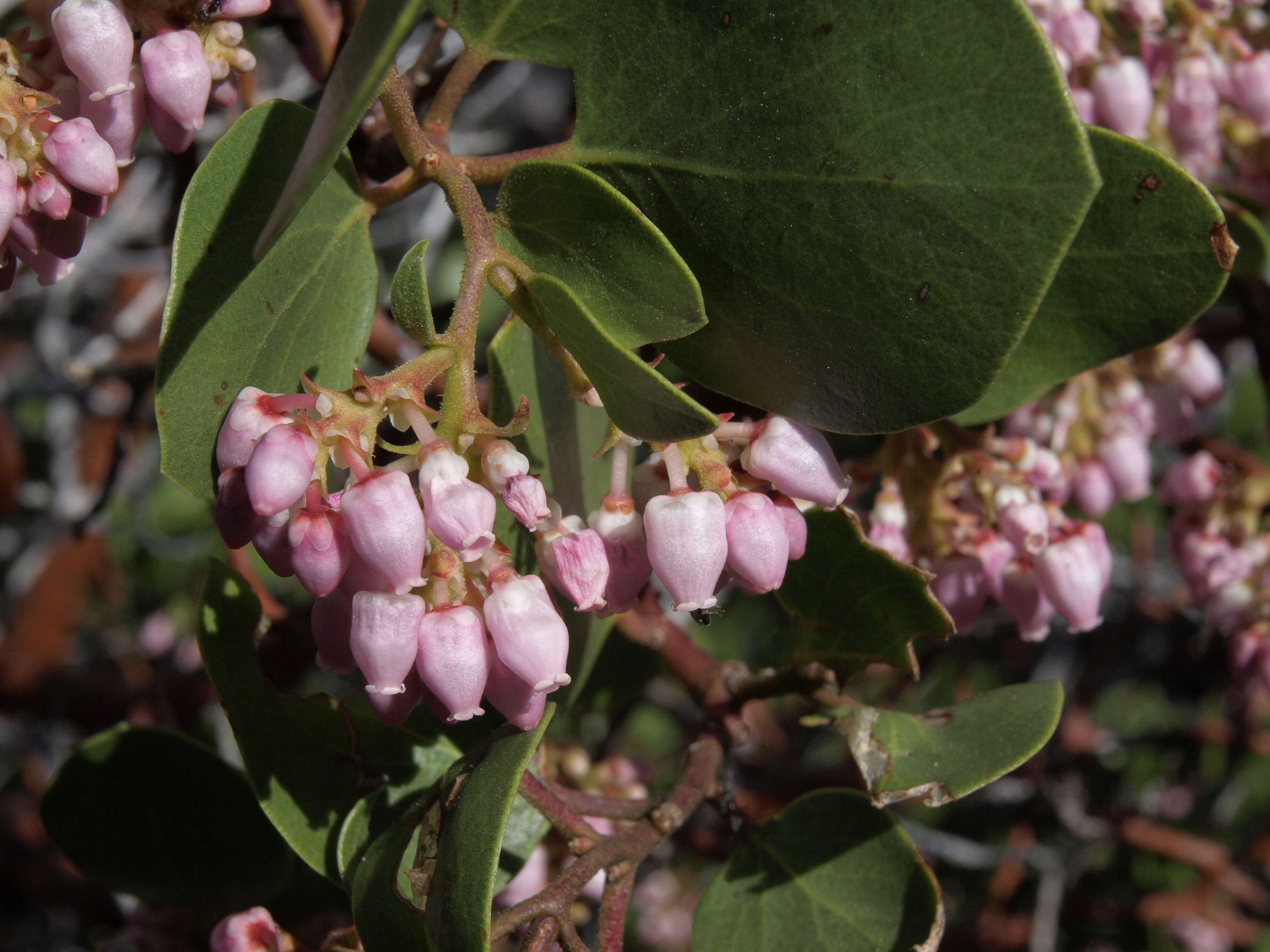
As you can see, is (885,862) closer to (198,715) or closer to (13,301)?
(198,715)

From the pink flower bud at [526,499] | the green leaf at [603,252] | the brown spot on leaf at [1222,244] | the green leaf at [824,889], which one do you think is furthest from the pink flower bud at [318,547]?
the brown spot on leaf at [1222,244]

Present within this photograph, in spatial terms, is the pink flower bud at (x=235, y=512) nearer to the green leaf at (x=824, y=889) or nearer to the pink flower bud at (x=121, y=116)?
the pink flower bud at (x=121, y=116)

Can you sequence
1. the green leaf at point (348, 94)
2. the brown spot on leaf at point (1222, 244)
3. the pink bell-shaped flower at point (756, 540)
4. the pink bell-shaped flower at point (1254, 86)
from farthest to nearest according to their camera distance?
the pink bell-shaped flower at point (1254, 86)
the brown spot on leaf at point (1222, 244)
the pink bell-shaped flower at point (756, 540)
the green leaf at point (348, 94)

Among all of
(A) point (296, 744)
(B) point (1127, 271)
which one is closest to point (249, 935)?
(A) point (296, 744)

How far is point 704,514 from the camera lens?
0.72m

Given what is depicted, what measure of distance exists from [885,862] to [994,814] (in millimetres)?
1588

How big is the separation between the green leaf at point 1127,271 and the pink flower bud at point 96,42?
2.07ft

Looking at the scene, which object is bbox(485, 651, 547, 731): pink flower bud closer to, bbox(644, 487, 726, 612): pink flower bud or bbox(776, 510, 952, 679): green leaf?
bbox(644, 487, 726, 612): pink flower bud

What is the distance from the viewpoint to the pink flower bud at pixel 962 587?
1078mm

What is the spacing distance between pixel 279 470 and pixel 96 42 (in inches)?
12.9

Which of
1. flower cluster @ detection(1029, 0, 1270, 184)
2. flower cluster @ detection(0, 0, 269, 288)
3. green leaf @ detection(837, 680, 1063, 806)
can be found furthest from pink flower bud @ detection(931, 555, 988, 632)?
flower cluster @ detection(0, 0, 269, 288)

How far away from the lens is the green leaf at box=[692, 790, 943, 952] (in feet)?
3.12

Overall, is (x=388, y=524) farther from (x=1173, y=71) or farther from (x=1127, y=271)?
(x=1173, y=71)

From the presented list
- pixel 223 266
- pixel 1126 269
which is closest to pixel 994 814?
pixel 1126 269
